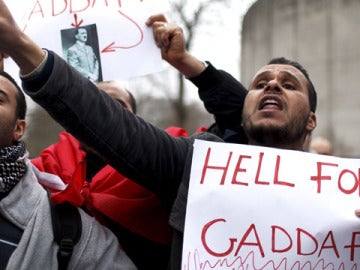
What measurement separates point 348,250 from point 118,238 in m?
0.71

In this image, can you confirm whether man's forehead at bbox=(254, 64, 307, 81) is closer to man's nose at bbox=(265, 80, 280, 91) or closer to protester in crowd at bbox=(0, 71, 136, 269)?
man's nose at bbox=(265, 80, 280, 91)

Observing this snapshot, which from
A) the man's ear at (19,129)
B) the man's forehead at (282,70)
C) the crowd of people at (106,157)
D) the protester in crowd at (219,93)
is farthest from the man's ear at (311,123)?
the man's ear at (19,129)

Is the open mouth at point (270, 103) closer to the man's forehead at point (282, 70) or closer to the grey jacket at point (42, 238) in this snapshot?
the man's forehead at point (282, 70)

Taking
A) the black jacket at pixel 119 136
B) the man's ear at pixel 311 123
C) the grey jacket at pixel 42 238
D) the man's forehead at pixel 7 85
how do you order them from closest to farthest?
the black jacket at pixel 119 136 < the grey jacket at pixel 42 238 < the man's forehead at pixel 7 85 < the man's ear at pixel 311 123

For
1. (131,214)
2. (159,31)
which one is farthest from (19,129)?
(159,31)

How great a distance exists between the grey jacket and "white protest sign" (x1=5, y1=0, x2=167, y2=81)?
0.44 m

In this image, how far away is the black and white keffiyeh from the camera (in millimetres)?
1723

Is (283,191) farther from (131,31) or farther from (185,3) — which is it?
(185,3)

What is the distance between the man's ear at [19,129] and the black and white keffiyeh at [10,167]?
7cm

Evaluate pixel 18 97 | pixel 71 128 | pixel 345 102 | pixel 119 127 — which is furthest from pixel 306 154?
pixel 345 102

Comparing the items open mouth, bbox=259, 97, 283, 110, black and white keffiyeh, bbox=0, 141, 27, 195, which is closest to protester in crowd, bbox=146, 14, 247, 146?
open mouth, bbox=259, 97, 283, 110

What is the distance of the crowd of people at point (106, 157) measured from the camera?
1.56m

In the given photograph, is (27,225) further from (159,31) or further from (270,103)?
(270,103)

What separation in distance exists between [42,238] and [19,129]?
16.2 inches
